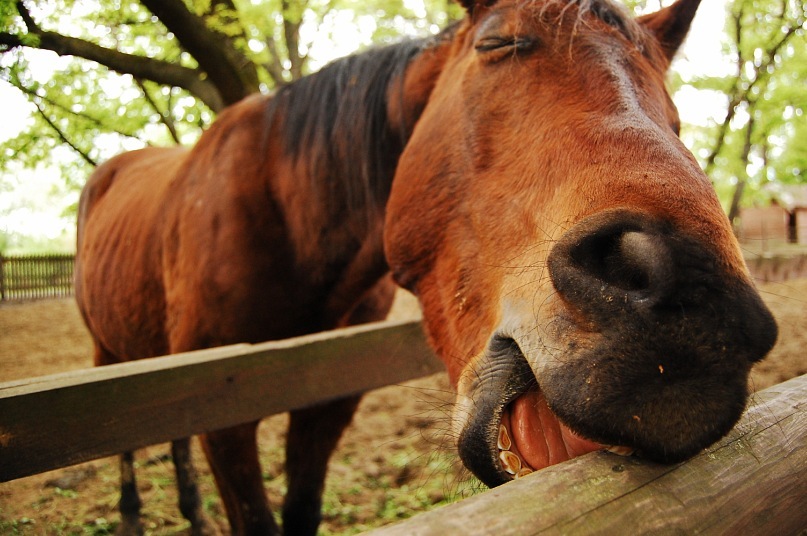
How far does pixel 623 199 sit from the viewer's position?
41.9 inches

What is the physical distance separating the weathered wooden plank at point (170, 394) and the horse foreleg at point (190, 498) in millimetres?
1745

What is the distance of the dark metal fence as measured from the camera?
44.2 ft

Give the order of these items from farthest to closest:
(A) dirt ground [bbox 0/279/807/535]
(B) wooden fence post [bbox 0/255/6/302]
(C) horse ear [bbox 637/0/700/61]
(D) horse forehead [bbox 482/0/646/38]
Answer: (B) wooden fence post [bbox 0/255/6/302], (A) dirt ground [bbox 0/279/807/535], (C) horse ear [bbox 637/0/700/61], (D) horse forehead [bbox 482/0/646/38]

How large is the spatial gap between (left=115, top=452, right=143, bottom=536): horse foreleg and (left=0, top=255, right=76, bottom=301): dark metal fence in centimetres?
1157

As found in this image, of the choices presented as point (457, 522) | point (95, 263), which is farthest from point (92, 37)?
point (457, 522)

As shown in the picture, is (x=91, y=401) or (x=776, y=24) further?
(x=776, y=24)

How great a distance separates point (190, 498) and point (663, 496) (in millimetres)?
3313

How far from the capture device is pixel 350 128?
7.72 ft

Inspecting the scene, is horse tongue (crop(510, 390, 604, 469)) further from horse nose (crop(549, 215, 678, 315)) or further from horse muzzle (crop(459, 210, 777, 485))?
horse nose (crop(549, 215, 678, 315))

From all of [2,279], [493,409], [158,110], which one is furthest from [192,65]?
[2,279]

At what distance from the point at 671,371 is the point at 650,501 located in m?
0.21

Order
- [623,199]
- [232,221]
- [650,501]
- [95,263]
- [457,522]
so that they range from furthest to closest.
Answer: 1. [95,263]
2. [232,221]
3. [623,199]
4. [650,501]
5. [457,522]

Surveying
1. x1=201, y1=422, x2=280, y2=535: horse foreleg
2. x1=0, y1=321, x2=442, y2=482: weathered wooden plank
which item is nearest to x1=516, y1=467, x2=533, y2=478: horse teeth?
x1=0, y1=321, x2=442, y2=482: weathered wooden plank

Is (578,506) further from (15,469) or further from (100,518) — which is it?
(100,518)
